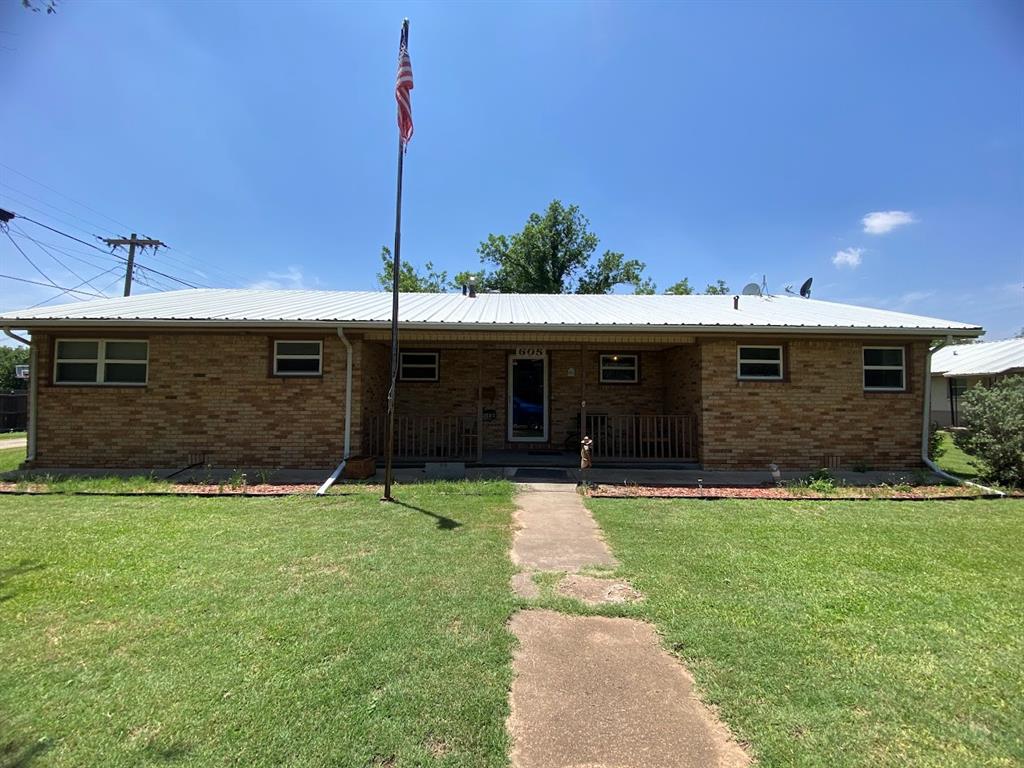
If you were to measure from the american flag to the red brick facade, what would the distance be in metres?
3.58

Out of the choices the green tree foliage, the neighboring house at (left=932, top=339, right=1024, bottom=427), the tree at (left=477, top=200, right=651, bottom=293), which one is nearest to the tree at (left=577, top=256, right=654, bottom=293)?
the tree at (left=477, top=200, right=651, bottom=293)

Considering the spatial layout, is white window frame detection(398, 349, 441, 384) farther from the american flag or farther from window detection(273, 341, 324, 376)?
the american flag

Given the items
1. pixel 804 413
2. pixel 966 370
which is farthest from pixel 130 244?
pixel 966 370

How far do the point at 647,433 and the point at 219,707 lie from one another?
889 centimetres

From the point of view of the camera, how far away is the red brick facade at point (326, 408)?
9398 millimetres

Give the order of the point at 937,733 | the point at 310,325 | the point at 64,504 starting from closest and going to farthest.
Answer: the point at 937,733 < the point at 64,504 < the point at 310,325

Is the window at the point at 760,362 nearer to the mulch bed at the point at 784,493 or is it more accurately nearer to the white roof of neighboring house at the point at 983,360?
the mulch bed at the point at 784,493

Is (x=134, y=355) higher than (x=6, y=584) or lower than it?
higher

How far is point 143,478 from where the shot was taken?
834 centimetres

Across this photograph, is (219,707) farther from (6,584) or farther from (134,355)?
(134,355)

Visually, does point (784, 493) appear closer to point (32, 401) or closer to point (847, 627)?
point (847, 627)

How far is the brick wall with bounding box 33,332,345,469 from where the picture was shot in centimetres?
939

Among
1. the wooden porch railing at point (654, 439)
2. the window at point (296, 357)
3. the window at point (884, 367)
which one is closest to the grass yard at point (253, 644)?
the window at point (296, 357)

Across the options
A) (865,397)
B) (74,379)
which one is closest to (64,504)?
(74,379)
